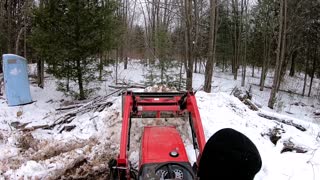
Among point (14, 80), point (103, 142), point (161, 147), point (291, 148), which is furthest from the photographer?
point (14, 80)

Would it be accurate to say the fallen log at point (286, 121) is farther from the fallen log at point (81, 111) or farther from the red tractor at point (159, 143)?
the fallen log at point (81, 111)

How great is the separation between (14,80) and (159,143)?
893cm

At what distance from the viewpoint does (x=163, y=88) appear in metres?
8.20

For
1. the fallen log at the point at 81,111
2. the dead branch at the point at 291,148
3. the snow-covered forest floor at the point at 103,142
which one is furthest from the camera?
the fallen log at the point at 81,111

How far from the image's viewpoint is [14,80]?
36.3 feet

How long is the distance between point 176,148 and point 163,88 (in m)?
4.50

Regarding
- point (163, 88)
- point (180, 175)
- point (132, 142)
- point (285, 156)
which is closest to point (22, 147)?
point (132, 142)

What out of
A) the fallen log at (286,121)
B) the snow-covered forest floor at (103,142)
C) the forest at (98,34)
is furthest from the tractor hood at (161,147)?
the forest at (98,34)

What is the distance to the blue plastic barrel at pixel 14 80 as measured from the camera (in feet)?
35.8

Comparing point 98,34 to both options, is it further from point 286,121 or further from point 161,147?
point 161,147

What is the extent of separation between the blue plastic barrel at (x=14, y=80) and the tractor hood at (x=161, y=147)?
8.12 meters

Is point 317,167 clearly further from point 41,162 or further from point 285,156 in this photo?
point 41,162

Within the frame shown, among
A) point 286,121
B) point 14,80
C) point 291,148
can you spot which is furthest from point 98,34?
point 291,148

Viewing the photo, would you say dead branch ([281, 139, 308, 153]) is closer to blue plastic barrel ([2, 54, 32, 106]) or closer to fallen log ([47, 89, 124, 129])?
fallen log ([47, 89, 124, 129])
